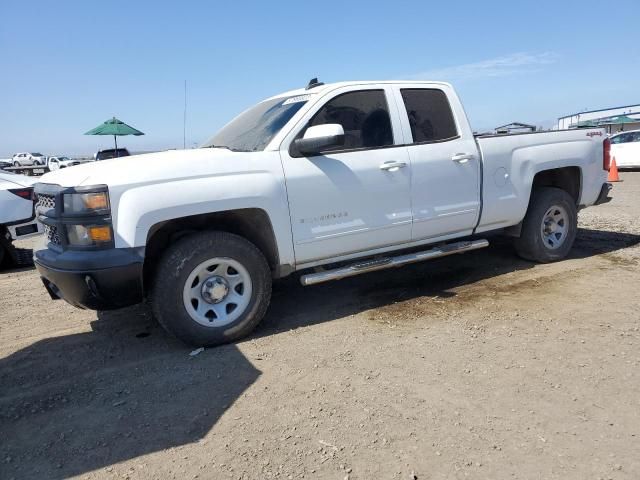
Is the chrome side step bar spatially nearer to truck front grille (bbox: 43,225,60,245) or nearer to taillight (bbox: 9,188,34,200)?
truck front grille (bbox: 43,225,60,245)

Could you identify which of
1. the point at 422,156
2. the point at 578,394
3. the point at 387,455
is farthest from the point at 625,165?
the point at 387,455

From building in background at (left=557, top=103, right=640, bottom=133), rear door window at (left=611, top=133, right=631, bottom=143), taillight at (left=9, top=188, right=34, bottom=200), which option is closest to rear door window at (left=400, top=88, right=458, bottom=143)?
taillight at (left=9, top=188, right=34, bottom=200)

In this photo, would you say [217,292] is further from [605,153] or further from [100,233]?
[605,153]

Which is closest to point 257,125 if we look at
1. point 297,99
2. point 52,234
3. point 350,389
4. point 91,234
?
point 297,99

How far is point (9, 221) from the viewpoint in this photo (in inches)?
265

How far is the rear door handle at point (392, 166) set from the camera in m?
4.41

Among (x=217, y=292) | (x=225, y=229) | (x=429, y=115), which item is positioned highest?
(x=429, y=115)

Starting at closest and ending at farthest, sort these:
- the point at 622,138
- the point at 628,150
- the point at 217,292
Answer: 1. the point at 217,292
2. the point at 628,150
3. the point at 622,138

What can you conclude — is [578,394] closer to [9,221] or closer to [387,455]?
[387,455]

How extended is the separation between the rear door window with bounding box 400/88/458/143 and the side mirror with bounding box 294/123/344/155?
3.70 ft

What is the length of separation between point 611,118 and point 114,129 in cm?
4831

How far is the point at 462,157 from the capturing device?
4.88 metres

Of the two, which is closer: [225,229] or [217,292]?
[217,292]

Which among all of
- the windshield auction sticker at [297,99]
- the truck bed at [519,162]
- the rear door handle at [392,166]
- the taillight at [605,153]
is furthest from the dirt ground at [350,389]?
the windshield auction sticker at [297,99]
